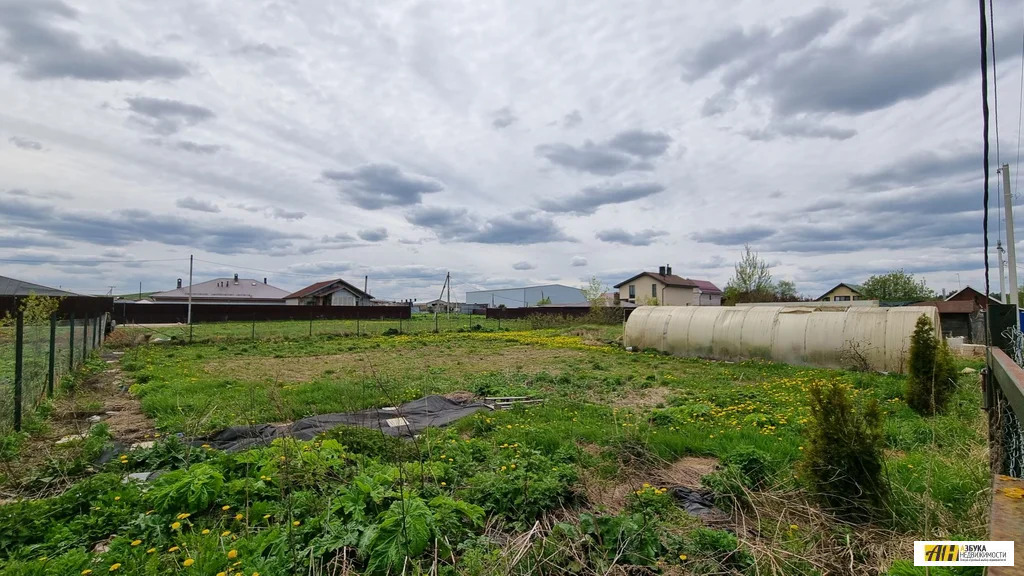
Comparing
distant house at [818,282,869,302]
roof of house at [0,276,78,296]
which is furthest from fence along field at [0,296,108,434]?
distant house at [818,282,869,302]

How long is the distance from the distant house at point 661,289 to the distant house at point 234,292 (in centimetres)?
4213

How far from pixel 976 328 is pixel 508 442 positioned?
82.5 ft

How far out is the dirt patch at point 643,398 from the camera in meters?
8.57

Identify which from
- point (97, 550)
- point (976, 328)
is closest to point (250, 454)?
point (97, 550)

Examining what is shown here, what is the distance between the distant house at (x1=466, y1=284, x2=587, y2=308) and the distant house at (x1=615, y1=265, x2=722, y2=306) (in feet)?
126

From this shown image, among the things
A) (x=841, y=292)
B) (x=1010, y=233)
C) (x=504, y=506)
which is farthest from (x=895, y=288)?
(x=504, y=506)

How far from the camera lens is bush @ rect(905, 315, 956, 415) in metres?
7.16

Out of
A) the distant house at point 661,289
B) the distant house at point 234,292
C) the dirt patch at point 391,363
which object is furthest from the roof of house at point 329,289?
the dirt patch at point 391,363

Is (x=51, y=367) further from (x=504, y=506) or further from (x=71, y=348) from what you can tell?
(x=504, y=506)

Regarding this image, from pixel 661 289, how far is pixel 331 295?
36640mm

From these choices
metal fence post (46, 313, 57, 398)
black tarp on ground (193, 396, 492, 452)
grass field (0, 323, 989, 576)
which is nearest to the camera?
grass field (0, 323, 989, 576)

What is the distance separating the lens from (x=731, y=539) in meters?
2.88

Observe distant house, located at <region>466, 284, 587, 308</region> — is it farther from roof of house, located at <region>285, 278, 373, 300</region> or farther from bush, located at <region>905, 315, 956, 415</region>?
bush, located at <region>905, 315, 956, 415</region>

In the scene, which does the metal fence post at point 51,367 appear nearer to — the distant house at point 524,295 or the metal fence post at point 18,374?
the metal fence post at point 18,374
